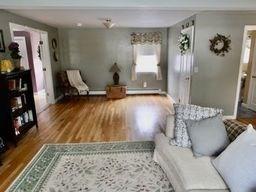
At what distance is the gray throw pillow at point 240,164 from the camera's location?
143cm

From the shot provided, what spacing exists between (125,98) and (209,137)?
4552 millimetres

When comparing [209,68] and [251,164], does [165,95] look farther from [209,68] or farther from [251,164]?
[251,164]

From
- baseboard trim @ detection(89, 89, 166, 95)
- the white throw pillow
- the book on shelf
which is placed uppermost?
the white throw pillow

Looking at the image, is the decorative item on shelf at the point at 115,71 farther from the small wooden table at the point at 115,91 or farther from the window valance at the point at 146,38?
the window valance at the point at 146,38

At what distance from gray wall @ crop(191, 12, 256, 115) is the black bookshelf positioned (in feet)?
10.8

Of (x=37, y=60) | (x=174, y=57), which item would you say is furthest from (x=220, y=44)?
(x=37, y=60)

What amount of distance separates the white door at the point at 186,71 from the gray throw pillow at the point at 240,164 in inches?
106

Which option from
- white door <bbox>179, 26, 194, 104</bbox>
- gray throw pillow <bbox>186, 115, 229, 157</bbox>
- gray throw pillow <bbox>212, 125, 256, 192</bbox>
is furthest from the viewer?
white door <bbox>179, 26, 194, 104</bbox>

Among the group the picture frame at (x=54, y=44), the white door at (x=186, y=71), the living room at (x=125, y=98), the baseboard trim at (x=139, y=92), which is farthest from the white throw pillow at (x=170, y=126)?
the picture frame at (x=54, y=44)

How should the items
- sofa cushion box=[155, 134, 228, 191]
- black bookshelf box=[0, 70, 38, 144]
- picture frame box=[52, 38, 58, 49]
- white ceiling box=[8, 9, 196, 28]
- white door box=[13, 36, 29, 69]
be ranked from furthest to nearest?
white door box=[13, 36, 29, 69]
picture frame box=[52, 38, 58, 49]
white ceiling box=[8, 9, 196, 28]
black bookshelf box=[0, 70, 38, 144]
sofa cushion box=[155, 134, 228, 191]

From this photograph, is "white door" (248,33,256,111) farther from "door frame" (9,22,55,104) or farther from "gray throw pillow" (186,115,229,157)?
"door frame" (9,22,55,104)

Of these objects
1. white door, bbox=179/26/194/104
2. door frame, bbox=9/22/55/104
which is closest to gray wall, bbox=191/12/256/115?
white door, bbox=179/26/194/104

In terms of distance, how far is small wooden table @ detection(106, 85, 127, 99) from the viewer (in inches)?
254

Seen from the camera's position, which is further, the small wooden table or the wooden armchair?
the small wooden table
